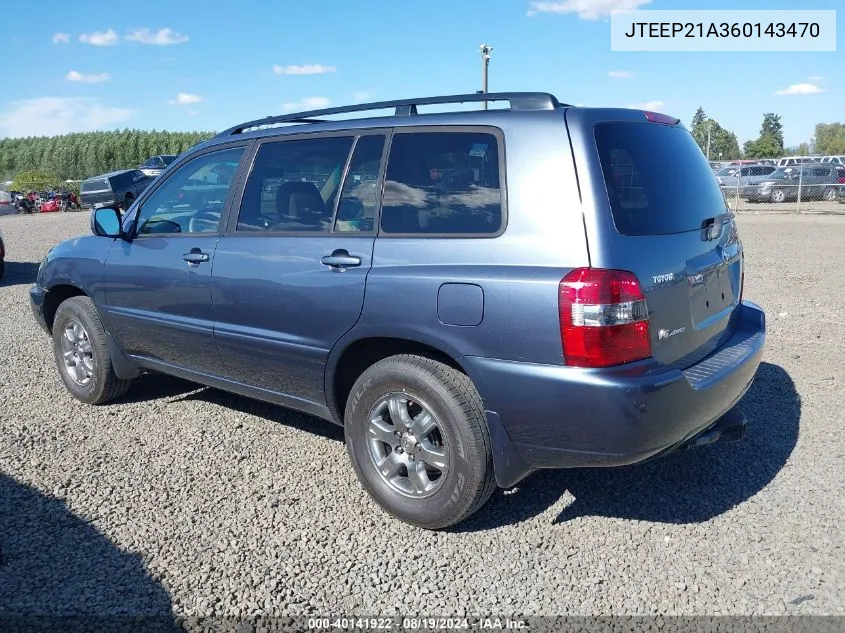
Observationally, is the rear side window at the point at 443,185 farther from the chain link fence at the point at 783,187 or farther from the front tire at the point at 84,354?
the chain link fence at the point at 783,187

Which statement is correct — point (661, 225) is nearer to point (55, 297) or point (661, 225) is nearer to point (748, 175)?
point (55, 297)

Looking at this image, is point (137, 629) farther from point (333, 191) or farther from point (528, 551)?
point (333, 191)

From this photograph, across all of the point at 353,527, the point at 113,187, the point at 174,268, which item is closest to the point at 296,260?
the point at 174,268

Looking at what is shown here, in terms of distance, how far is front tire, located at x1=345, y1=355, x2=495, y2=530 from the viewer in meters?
3.16

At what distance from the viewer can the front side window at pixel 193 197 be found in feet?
14.1

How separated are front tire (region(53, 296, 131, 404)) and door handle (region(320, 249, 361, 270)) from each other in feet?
7.31

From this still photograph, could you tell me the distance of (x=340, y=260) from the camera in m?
3.52

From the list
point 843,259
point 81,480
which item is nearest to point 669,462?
point 81,480

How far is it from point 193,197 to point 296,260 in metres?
1.20

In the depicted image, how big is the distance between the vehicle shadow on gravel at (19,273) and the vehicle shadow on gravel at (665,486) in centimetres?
975

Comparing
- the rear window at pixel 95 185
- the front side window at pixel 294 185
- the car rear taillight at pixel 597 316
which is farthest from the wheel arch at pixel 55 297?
the rear window at pixel 95 185

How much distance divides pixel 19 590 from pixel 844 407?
191 inches

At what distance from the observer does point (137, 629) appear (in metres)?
2.71

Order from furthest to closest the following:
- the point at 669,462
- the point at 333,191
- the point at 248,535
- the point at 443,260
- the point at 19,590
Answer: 1. the point at 669,462
2. the point at 333,191
3. the point at 248,535
4. the point at 443,260
5. the point at 19,590
